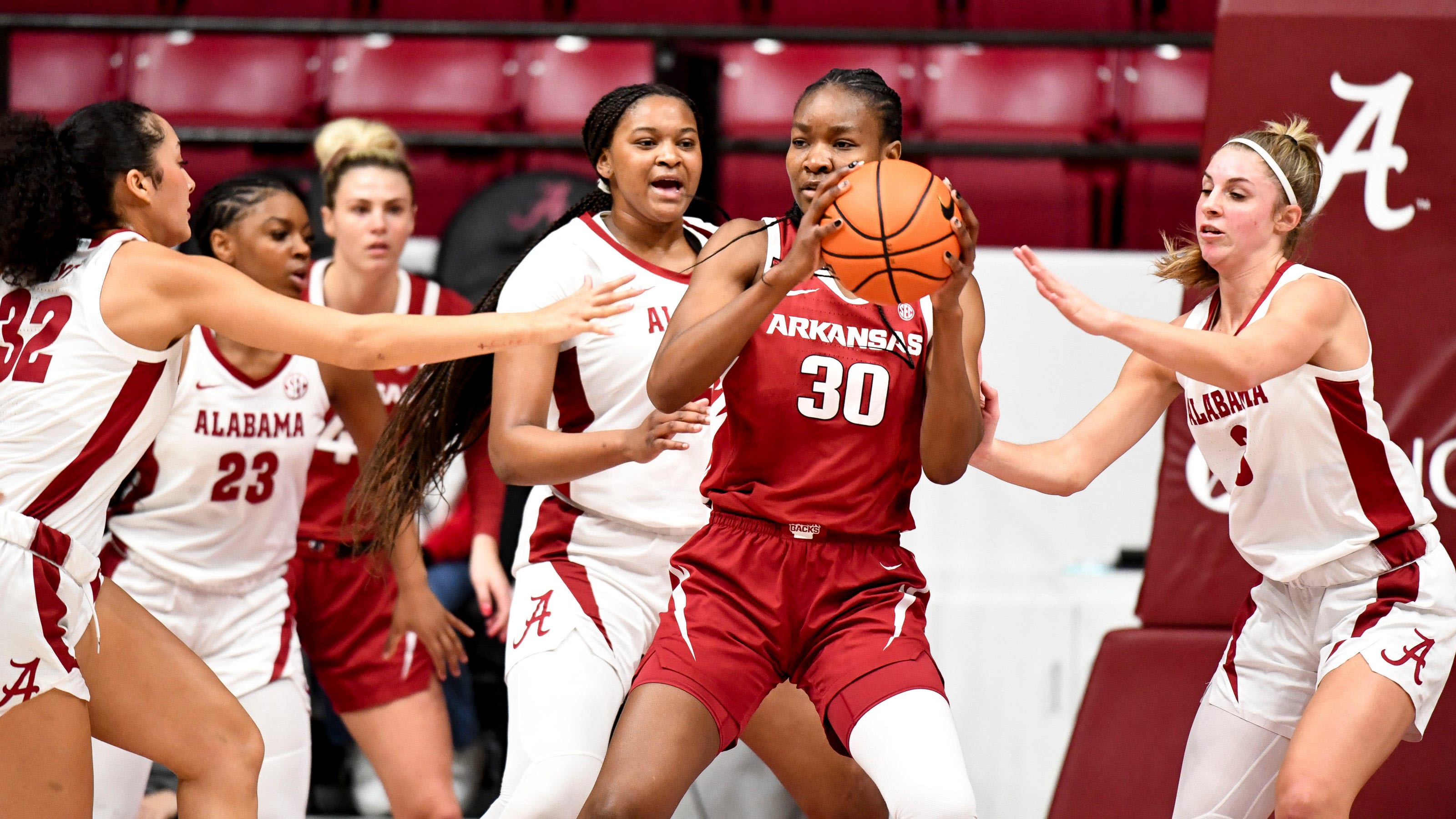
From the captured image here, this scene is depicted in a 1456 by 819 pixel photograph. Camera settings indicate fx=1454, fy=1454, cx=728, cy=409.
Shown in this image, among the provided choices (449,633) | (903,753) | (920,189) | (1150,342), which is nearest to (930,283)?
(920,189)

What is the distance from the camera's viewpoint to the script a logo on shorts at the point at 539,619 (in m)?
3.27

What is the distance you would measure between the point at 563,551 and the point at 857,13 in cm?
423

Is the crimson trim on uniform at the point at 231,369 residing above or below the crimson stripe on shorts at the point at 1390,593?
above

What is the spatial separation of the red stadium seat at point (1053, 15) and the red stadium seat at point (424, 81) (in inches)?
88.7

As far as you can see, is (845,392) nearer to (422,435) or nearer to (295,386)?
(422,435)

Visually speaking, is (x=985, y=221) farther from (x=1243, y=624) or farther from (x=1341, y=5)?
(x=1243, y=624)

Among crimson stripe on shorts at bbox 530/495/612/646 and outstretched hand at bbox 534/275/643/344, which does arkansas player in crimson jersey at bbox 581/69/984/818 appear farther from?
crimson stripe on shorts at bbox 530/495/612/646

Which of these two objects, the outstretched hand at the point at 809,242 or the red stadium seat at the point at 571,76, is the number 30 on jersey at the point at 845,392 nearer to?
the outstretched hand at the point at 809,242

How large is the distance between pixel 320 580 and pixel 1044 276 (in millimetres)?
2558

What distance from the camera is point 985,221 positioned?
6359 mm

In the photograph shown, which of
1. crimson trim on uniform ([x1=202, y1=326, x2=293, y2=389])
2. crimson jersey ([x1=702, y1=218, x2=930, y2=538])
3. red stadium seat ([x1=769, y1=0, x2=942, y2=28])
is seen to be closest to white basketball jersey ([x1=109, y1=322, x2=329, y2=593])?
crimson trim on uniform ([x1=202, y1=326, x2=293, y2=389])

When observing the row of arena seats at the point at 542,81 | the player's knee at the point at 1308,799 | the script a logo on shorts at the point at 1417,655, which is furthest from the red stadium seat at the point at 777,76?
the player's knee at the point at 1308,799

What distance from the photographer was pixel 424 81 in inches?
270

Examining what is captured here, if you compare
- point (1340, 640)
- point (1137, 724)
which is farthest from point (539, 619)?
point (1137, 724)
